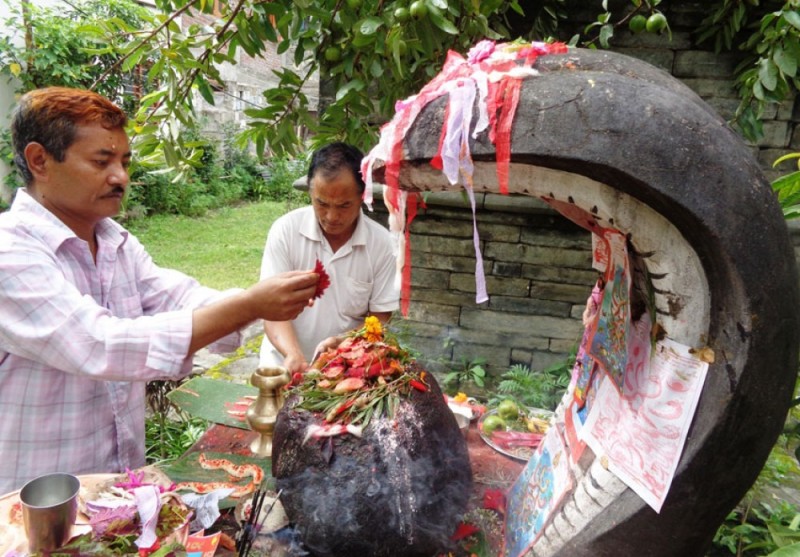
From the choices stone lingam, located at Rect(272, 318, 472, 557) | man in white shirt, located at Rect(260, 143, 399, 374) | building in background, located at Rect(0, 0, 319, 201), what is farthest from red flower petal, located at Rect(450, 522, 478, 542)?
building in background, located at Rect(0, 0, 319, 201)

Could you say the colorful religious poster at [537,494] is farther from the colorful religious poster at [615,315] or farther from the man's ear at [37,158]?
the man's ear at [37,158]

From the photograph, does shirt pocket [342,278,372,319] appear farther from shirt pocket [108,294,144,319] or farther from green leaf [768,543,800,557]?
green leaf [768,543,800,557]

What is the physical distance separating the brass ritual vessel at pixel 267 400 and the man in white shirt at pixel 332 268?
715 millimetres

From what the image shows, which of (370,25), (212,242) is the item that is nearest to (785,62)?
(370,25)

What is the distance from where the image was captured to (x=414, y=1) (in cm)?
227

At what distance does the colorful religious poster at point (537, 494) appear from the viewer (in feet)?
5.32

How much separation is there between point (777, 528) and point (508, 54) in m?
2.00

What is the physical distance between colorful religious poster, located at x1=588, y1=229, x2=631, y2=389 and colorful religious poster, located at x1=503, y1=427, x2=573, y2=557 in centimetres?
35

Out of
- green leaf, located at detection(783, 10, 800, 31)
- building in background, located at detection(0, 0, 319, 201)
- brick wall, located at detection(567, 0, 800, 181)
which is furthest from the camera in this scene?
building in background, located at detection(0, 0, 319, 201)

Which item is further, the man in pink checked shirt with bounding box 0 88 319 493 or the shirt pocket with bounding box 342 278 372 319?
the shirt pocket with bounding box 342 278 372 319

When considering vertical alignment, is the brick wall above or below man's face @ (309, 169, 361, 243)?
above

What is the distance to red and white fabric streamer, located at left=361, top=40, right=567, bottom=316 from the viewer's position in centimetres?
120

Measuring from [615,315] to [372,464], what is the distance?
2.75 ft

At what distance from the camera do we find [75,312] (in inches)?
67.7
